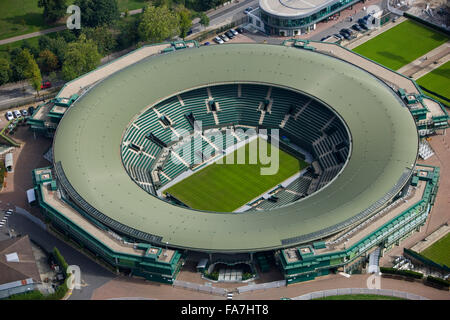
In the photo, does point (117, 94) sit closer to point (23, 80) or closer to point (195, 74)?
point (195, 74)

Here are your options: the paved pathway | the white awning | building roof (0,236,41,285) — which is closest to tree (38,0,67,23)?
the white awning

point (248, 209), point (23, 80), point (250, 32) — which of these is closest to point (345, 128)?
point (248, 209)

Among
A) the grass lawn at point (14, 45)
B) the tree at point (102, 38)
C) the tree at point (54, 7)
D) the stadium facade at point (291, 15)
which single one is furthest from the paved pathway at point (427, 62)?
the grass lawn at point (14, 45)

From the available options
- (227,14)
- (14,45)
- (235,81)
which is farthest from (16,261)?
(227,14)

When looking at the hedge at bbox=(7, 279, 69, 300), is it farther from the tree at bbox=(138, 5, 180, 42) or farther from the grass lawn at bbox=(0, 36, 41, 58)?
the grass lawn at bbox=(0, 36, 41, 58)

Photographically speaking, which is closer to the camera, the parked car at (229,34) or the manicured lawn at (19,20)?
the parked car at (229,34)

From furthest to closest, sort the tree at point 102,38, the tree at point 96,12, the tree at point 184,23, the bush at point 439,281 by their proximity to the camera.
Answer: the tree at point 96,12 < the tree at point 184,23 < the tree at point 102,38 < the bush at point 439,281

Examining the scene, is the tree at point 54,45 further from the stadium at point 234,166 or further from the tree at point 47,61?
the stadium at point 234,166
